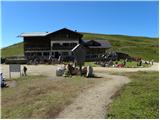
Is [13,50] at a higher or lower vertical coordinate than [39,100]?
higher

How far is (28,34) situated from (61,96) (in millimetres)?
69557

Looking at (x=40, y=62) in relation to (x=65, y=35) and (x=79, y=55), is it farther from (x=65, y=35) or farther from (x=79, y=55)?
(x=79, y=55)

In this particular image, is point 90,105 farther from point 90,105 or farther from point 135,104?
point 135,104

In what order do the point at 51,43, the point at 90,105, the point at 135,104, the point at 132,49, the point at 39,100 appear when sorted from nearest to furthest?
the point at 90,105 < the point at 135,104 < the point at 39,100 < the point at 51,43 < the point at 132,49

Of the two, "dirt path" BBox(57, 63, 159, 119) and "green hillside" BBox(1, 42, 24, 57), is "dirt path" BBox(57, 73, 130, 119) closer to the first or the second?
"dirt path" BBox(57, 63, 159, 119)

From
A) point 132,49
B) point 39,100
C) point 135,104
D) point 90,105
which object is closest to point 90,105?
point 90,105

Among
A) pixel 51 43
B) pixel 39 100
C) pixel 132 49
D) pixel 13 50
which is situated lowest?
pixel 39 100

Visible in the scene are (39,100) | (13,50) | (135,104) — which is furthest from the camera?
(13,50)

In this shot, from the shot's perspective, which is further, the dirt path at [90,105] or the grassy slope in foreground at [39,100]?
the grassy slope in foreground at [39,100]

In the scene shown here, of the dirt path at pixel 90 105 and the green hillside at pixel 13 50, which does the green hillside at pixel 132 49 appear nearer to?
the green hillside at pixel 13 50

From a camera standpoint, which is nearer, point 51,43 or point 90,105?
point 90,105

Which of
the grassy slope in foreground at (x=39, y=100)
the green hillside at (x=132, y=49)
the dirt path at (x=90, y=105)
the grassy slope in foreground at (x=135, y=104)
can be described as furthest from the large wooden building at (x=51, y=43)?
the grassy slope in foreground at (x=135, y=104)

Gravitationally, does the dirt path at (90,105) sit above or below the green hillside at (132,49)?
below

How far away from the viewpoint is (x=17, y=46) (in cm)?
14838
